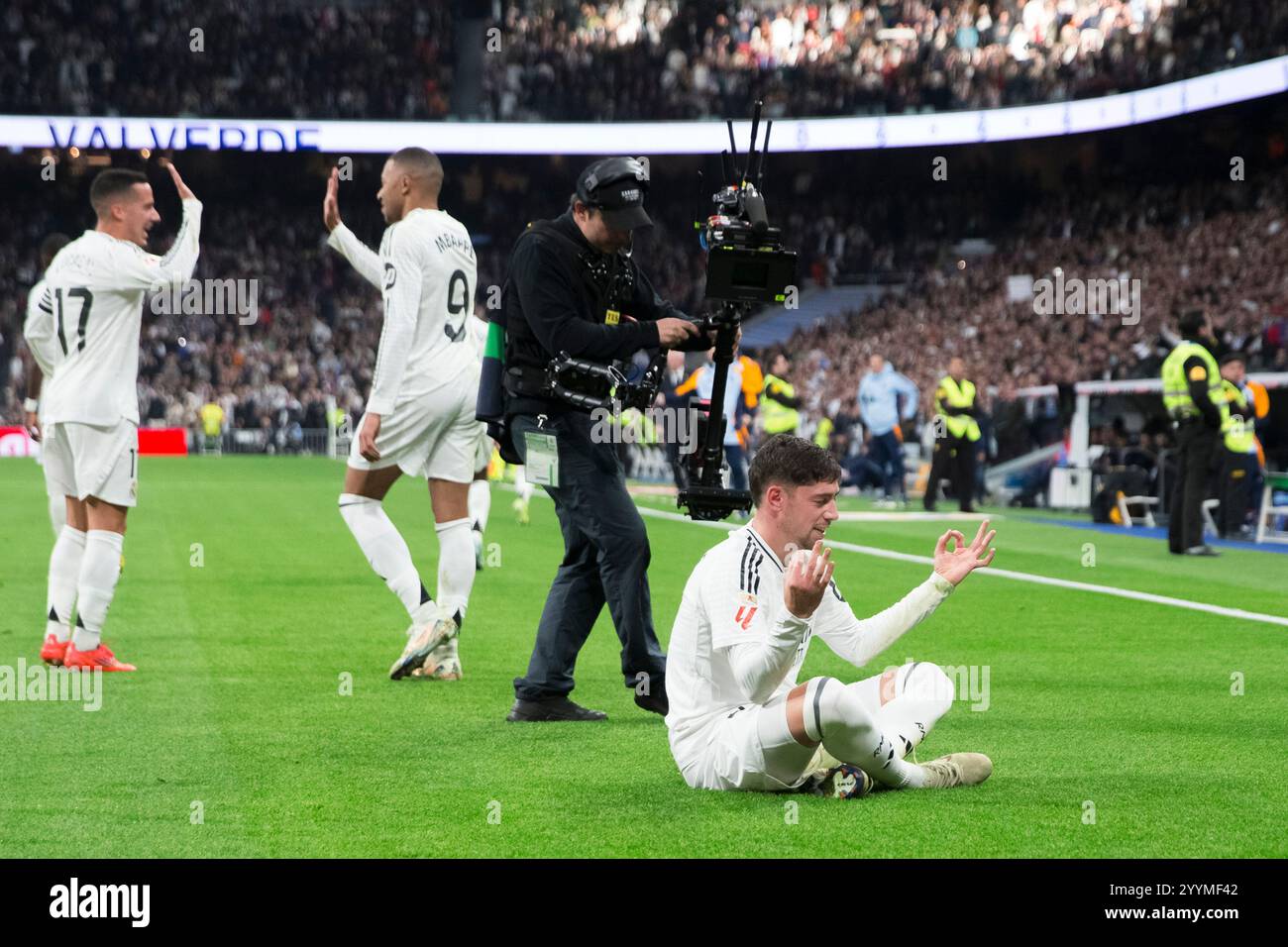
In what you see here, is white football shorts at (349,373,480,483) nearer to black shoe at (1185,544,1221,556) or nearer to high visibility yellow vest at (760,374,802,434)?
black shoe at (1185,544,1221,556)

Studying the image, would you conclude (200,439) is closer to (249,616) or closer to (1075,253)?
(1075,253)

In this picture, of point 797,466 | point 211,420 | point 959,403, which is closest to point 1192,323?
point 959,403

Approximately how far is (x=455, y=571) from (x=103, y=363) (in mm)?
2039

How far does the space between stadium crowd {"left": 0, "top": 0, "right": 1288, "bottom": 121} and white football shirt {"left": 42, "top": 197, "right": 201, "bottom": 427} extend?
115 ft

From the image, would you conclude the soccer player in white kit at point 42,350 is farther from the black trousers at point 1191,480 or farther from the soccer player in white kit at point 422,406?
the black trousers at point 1191,480

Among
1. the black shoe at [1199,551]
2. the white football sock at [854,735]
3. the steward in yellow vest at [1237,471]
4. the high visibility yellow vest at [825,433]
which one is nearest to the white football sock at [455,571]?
the white football sock at [854,735]

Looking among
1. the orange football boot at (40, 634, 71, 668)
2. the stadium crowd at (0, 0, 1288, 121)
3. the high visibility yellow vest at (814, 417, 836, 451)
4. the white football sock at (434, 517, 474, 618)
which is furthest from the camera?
the stadium crowd at (0, 0, 1288, 121)

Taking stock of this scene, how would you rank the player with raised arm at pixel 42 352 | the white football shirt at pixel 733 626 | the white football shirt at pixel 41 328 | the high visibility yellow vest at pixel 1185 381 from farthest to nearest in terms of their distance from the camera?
the high visibility yellow vest at pixel 1185 381
the white football shirt at pixel 41 328
the player with raised arm at pixel 42 352
the white football shirt at pixel 733 626

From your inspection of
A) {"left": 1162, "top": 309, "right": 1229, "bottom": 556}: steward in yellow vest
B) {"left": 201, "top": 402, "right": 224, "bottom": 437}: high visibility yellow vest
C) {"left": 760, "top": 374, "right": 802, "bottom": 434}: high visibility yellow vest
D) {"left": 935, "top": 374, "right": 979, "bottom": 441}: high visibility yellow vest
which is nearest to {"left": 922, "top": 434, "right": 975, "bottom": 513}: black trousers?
{"left": 935, "top": 374, "right": 979, "bottom": 441}: high visibility yellow vest

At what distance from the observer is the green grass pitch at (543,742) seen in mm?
5129

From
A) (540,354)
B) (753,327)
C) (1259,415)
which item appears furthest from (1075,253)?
(540,354)

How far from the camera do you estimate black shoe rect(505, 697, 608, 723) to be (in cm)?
728

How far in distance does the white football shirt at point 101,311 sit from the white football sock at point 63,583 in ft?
2.20

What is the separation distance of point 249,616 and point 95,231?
10.4 feet
